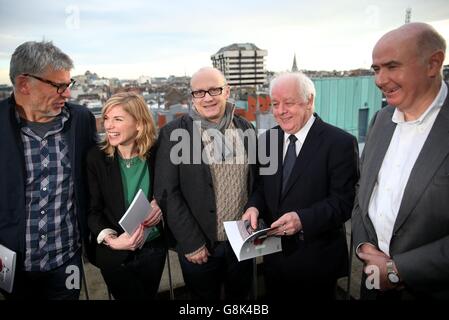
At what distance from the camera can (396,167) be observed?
165cm

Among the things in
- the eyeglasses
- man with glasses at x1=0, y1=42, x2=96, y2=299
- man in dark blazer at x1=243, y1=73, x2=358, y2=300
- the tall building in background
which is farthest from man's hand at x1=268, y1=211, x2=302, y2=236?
the tall building in background

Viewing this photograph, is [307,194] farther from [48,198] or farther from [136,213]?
[48,198]

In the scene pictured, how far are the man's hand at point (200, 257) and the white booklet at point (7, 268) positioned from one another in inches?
42.1

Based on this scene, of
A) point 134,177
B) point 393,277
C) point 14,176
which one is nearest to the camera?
point 393,277

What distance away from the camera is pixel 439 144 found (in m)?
1.47

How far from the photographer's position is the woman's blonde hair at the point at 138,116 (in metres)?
2.04

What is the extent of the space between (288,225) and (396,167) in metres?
0.71

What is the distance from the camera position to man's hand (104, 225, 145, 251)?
187 cm

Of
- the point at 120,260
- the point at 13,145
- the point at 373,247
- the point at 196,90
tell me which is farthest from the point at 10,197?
the point at 373,247

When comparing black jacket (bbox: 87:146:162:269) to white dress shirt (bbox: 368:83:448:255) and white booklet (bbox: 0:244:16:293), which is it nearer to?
white booklet (bbox: 0:244:16:293)

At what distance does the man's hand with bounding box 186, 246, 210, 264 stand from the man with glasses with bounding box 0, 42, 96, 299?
2.65ft

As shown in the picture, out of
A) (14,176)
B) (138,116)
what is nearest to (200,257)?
(138,116)

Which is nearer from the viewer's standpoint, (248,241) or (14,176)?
(248,241)

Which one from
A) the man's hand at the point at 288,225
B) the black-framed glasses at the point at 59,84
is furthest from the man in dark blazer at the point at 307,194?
the black-framed glasses at the point at 59,84
